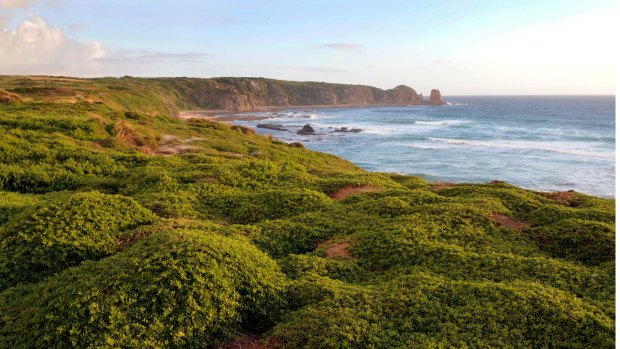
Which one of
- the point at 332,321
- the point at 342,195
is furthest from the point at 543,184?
the point at 332,321

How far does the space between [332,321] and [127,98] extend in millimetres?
83820

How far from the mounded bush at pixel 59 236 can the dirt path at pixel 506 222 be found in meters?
10.8

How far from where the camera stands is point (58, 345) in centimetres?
675

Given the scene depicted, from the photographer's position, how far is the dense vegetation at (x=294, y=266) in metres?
7.25

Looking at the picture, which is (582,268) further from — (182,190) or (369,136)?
(369,136)

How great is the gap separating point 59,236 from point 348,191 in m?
10.9

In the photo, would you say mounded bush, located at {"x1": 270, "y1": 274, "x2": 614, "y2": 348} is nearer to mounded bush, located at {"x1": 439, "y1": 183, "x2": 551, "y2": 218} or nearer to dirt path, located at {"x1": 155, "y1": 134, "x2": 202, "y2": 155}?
mounded bush, located at {"x1": 439, "y1": 183, "x2": 551, "y2": 218}

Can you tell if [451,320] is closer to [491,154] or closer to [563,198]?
[563,198]

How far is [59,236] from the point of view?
10.2 m

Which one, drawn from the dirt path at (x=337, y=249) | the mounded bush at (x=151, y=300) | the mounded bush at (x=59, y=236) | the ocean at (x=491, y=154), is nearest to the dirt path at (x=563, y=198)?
the dirt path at (x=337, y=249)

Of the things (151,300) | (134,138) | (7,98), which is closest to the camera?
(151,300)

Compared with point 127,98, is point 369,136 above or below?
below

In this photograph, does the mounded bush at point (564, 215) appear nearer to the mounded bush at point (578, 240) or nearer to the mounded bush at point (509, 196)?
the mounded bush at point (509, 196)

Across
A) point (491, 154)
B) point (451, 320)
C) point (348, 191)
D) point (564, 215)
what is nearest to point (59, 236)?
point (451, 320)
